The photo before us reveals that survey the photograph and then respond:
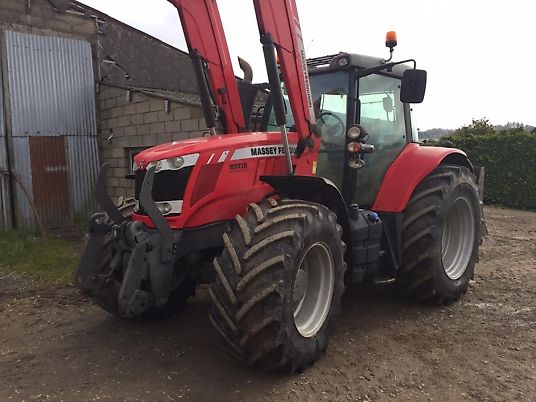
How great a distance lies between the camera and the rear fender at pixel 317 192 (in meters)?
3.62

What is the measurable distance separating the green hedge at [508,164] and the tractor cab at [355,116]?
10807 mm

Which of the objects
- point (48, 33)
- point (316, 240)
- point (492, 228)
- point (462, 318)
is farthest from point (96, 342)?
point (492, 228)

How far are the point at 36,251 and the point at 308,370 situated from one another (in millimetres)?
5730

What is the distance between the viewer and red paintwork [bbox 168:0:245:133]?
4.01 m

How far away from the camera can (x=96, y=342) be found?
3877mm

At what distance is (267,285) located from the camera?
2922 millimetres

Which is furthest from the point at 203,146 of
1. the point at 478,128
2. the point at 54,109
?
the point at 478,128

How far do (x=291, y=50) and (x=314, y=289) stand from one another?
179cm

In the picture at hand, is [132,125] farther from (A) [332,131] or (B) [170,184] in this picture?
(B) [170,184]

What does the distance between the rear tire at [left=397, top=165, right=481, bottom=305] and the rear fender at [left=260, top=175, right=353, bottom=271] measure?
2.62 feet

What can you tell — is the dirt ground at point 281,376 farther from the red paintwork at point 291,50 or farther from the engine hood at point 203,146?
the red paintwork at point 291,50

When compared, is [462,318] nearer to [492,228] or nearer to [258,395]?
[258,395]

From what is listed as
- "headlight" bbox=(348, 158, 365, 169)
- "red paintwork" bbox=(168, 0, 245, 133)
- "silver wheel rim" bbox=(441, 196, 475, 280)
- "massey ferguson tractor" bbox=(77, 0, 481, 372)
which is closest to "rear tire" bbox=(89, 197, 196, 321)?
"massey ferguson tractor" bbox=(77, 0, 481, 372)

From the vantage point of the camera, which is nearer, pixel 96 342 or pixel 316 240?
pixel 316 240
